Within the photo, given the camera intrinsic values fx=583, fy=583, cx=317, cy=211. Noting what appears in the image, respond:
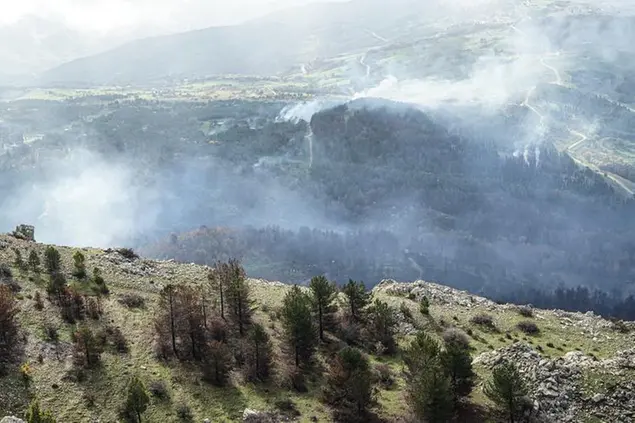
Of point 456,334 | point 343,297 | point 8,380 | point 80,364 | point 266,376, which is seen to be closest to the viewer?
point 8,380

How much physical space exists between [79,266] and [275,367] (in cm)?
3211

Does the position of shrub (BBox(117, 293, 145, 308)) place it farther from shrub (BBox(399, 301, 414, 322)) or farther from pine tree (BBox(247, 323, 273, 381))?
shrub (BBox(399, 301, 414, 322))

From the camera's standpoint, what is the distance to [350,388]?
5719 cm

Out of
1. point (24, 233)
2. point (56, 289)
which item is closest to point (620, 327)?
point (56, 289)

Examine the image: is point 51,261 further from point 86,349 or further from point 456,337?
point 456,337

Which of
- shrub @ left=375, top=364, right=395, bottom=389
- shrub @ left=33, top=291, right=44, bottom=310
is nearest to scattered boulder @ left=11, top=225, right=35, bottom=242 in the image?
shrub @ left=33, top=291, right=44, bottom=310

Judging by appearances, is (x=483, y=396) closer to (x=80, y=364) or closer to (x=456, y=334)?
(x=456, y=334)

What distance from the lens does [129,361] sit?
61438 millimetres

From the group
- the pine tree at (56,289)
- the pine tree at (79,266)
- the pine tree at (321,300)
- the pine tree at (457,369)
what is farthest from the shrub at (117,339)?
the pine tree at (457,369)

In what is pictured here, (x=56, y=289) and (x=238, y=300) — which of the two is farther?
(x=238, y=300)

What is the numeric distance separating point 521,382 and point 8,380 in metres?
48.7

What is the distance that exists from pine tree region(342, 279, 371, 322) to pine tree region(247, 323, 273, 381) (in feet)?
52.3

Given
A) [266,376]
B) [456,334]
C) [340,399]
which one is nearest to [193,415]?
[266,376]

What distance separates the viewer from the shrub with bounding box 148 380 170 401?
57.1m
